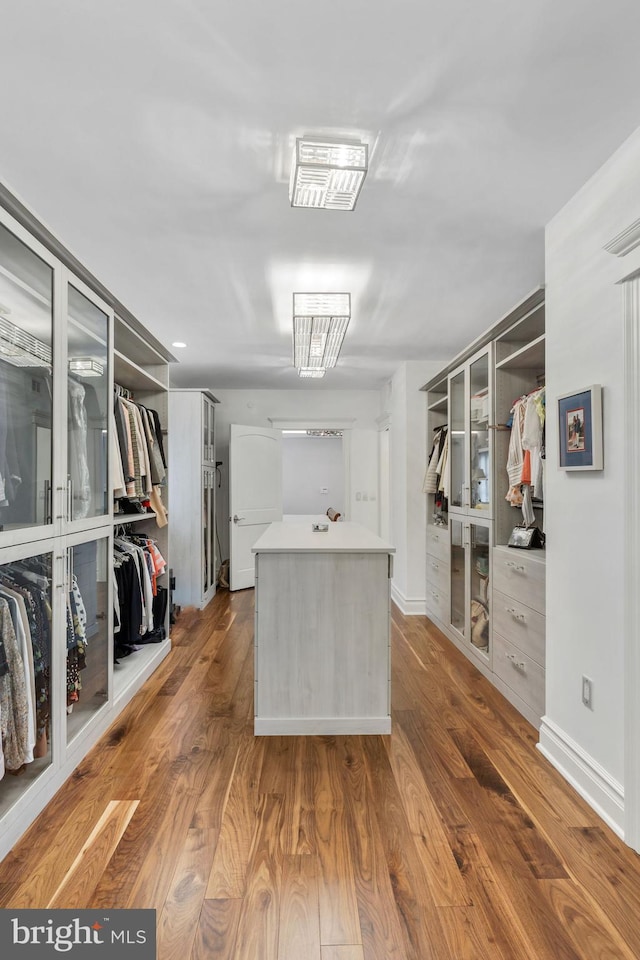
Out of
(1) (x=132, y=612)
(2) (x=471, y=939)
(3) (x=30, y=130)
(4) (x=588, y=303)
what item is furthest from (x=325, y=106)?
(1) (x=132, y=612)

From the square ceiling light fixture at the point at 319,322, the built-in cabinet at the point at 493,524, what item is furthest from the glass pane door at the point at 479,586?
the square ceiling light fixture at the point at 319,322

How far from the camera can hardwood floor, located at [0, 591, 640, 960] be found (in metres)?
1.39

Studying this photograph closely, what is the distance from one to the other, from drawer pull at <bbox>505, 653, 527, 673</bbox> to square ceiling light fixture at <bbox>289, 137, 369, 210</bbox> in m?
2.36

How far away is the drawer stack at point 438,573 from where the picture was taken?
4.24 meters

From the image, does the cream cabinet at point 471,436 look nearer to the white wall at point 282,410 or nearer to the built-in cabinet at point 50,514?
the built-in cabinet at point 50,514

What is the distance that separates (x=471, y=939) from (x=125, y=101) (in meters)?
2.66

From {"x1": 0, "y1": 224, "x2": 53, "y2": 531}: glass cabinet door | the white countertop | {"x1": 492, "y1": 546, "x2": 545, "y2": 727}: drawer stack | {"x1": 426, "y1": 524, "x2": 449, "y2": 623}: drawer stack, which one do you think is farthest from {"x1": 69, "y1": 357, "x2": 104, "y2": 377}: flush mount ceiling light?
{"x1": 426, "y1": 524, "x2": 449, "y2": 623}: drawer stack

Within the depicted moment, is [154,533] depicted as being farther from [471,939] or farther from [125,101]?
[471,939]

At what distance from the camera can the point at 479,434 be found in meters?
3.54

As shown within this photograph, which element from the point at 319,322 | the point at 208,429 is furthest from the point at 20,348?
the point at 208,429

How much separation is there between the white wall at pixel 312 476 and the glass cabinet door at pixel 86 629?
834 cm

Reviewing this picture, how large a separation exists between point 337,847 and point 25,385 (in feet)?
6.30

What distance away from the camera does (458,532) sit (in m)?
3.91

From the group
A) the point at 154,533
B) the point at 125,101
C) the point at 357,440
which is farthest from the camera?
the point at 357,440
